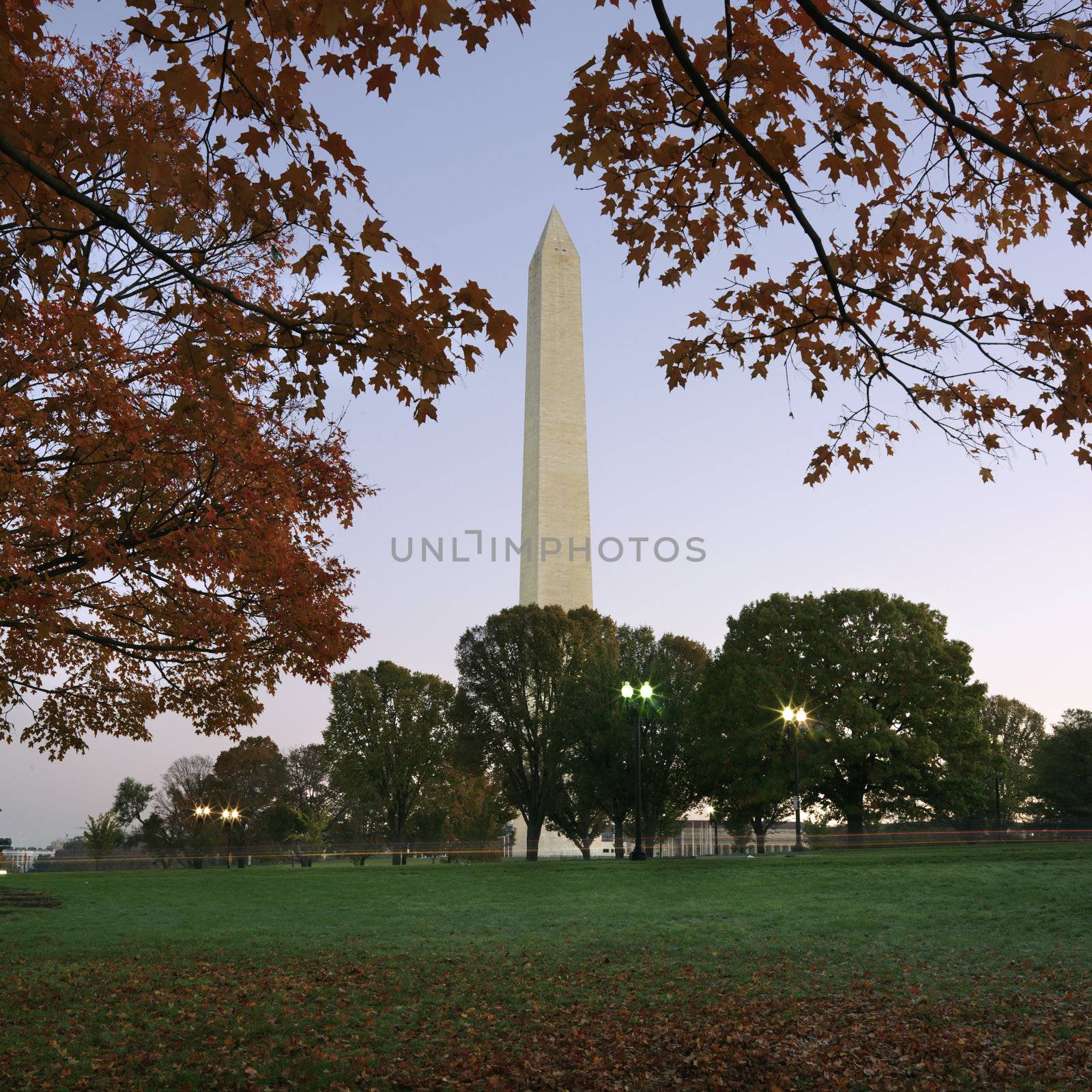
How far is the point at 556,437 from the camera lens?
4509cm

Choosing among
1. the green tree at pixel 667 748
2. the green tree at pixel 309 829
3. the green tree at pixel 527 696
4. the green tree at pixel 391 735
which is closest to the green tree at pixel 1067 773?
the green tree at pixel 667 748

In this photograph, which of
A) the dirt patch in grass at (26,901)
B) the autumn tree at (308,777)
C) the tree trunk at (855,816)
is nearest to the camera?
the dirt patch in grass at (26,901)

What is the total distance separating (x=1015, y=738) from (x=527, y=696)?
44.4 m

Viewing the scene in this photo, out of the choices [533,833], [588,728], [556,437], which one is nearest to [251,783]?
[533,833]

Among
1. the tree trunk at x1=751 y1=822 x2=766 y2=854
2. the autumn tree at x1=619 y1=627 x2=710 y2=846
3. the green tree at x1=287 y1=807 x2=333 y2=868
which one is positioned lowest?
the green tree at x1=287 y1=807 x2=333 y2=868

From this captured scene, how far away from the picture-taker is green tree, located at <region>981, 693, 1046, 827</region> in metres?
64.4

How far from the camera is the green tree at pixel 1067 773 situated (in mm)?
52000

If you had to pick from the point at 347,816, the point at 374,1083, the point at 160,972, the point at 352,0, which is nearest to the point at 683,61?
the point at 352,0

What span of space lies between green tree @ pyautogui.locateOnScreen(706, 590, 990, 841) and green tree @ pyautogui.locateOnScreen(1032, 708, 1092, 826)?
13723 mm

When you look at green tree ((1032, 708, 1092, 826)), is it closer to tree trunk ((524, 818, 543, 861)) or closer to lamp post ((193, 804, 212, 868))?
tree trunk ((524, 818, 543, 861))

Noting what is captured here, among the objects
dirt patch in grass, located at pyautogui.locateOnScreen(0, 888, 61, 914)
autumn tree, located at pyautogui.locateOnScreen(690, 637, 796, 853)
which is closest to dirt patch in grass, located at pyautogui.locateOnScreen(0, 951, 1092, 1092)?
dirt patch in grass, located at pyautogui.locateOnScreen(0, 888, 61, 914)

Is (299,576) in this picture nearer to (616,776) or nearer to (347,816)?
(616,776)

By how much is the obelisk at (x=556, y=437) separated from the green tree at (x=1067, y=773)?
29013mm

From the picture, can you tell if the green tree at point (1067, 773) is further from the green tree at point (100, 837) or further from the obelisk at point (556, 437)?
the green tree at point (100, 837)
